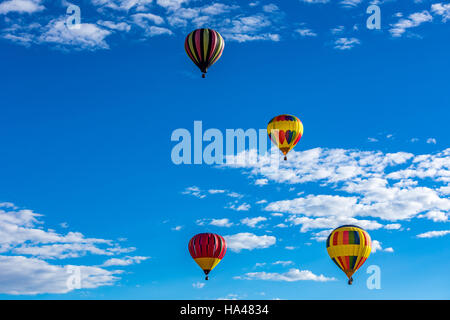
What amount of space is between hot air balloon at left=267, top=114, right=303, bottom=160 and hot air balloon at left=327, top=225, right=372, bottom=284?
418 inches

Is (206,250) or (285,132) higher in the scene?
(285,132)

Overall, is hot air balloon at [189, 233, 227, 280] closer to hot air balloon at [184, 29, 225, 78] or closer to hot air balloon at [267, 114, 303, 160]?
hot air balloon at [267, 114, 303, 160]

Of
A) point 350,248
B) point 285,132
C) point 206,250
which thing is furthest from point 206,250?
point 285,132

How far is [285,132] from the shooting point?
68.8 m

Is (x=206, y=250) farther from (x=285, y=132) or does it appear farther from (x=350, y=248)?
(x=285, y=132)

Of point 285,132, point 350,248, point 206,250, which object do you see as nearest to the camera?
point 350,248

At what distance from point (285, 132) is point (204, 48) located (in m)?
12.4

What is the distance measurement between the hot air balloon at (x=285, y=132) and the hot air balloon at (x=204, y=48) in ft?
33.1
